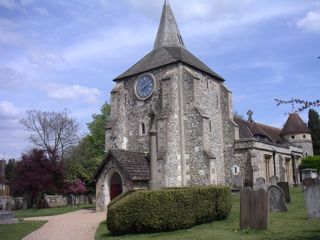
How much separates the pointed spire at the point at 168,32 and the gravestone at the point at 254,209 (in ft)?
84.8

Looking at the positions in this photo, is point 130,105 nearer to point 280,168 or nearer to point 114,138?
point 114,138

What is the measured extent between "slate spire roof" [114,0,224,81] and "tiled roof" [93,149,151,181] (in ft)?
29.8

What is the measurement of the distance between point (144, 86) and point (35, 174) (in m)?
12.8

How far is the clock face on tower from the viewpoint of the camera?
1271 inches

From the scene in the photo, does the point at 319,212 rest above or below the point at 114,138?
below

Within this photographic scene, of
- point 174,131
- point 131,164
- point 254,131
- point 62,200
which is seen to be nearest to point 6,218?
point 131,164

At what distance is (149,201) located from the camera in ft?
44.9

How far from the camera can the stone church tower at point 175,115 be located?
95.0ft

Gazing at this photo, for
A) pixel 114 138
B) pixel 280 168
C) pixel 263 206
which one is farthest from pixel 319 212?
pixel 280 168

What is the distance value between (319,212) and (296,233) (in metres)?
2.85

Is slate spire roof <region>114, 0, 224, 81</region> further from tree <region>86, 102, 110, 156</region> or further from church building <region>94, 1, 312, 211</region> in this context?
tree <region>86, 102, 110, 156</region>

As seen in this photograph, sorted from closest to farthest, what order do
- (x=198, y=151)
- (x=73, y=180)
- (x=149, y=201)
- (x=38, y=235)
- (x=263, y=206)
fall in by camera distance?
(x=263, y=206) → (x=149, y=201) → (x=38, y=235) → (x=198, y=151) → (x=73, y=180)

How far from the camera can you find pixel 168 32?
37438 millimetres

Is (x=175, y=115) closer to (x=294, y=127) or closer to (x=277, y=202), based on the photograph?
(x=277, y=202)
